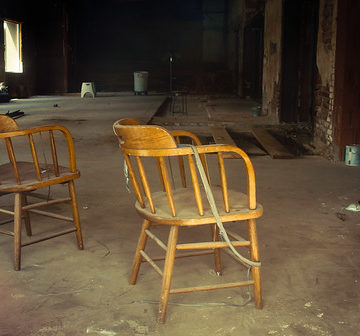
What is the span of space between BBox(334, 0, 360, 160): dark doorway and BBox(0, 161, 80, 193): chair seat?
325 cm

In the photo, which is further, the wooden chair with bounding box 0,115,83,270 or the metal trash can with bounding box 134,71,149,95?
the metal trash can with bounding box 134,71,149,95

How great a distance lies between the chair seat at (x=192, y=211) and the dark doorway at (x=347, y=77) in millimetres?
3189

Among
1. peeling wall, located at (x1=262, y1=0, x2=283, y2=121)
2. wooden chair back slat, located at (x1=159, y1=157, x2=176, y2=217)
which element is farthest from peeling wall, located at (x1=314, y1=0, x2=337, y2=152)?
wooden chair back slat, located at (x1=159, y1=157, x2=176, y2=217)

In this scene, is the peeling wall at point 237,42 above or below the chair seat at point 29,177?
above

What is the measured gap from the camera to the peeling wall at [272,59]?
328 inches

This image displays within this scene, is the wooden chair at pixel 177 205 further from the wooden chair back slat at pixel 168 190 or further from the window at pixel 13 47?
the window at pixel 13 47

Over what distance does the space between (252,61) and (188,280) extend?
525 inches

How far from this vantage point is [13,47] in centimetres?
1636

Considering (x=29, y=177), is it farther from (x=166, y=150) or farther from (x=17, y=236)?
(x=166, y=150)

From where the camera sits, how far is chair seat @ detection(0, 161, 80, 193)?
2307 millimetres

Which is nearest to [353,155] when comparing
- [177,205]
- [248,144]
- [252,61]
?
[248,144]

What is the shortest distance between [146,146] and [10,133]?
846 mm

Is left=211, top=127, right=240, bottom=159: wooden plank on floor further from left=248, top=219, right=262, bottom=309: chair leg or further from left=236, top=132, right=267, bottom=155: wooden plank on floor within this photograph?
left=248, top=219, right=262, bottom=309: chair leg

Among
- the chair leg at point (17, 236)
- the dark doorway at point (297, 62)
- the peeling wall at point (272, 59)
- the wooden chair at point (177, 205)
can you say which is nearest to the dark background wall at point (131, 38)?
the peeling wall at point (272, 59)
